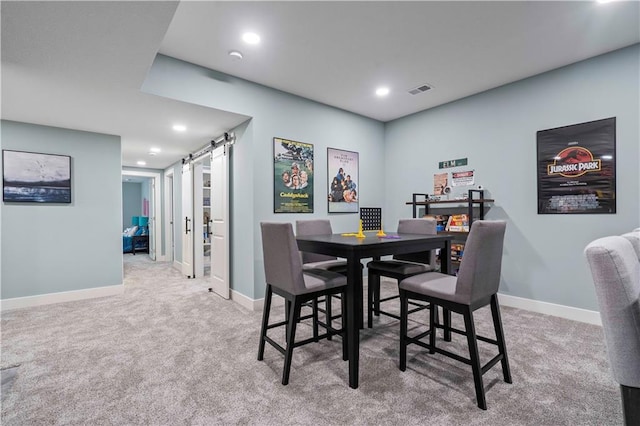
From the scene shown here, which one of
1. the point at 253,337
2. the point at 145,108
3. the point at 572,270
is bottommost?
the point at 253,337

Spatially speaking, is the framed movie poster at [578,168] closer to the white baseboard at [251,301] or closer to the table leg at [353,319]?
the table leg at [353,319]

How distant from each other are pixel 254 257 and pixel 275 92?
2034 mm

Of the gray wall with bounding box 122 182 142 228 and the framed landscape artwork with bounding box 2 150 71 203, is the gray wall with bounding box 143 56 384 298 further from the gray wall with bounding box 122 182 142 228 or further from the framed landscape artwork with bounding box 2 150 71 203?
the gray wall with bounding box 122 182 142 228

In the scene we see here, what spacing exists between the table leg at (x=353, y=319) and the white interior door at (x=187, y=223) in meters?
3.95

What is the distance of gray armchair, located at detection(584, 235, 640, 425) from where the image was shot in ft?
2.89

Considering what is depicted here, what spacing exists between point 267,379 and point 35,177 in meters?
3.93

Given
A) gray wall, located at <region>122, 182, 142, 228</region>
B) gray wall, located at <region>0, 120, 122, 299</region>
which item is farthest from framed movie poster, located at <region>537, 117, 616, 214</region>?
gray wall, located at <region>122, 182, 142, 228</region>

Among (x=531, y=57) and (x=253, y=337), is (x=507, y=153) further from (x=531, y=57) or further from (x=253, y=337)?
(x=253, y=337)

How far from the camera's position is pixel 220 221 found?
4.13 metres

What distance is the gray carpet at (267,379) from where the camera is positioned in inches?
63.9

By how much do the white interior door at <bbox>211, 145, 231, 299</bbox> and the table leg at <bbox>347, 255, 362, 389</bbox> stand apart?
7.93 ft

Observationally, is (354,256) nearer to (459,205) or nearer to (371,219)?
(371,219)

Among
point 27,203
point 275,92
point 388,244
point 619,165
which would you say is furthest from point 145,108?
point 619,165

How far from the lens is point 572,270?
3.10 metres
